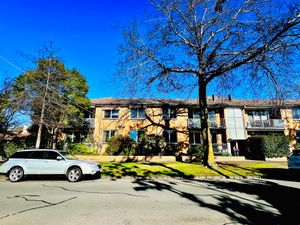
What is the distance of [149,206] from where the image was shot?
232 inches

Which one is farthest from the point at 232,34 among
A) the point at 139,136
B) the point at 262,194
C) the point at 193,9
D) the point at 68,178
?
the point at 139,136

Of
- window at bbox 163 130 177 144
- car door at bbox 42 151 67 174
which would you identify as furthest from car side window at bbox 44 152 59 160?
window at bbox 163 130 177 144

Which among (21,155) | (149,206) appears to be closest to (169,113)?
(21,155)

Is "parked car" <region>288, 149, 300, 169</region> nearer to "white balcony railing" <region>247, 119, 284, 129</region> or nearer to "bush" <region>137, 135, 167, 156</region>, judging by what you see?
"bush" <region>137, 135, 167, 156</region>

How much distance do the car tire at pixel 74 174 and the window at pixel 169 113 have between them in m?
Result: 18.3

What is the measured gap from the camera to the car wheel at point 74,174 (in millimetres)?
10461

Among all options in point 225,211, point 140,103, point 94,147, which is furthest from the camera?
point 140,103

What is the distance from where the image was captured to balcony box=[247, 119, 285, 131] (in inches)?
1107

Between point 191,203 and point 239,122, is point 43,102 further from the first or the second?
point 239,122

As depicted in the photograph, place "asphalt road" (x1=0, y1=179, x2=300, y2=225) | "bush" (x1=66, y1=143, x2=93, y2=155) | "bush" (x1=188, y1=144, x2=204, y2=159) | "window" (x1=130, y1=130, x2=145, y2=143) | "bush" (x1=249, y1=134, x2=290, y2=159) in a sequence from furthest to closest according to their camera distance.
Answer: "window" (x1=130, y1=130, x2=145, y2=143) → "bush" (x1=66, y1=143, x2=93, y2=155) → "bush" (x1=188, y1=144, x2=204, y2=159) → "bush" (x1=249, y1=134, x2=290, y2=159) → "asphalt road" (x1=0, y1=179, x2=300, y2=225)

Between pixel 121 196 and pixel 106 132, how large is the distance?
20.9 meters

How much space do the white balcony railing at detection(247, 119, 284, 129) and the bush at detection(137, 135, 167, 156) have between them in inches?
523

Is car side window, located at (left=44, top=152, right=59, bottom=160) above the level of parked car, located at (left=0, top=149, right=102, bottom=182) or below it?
above

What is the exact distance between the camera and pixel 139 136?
26.8 meters
